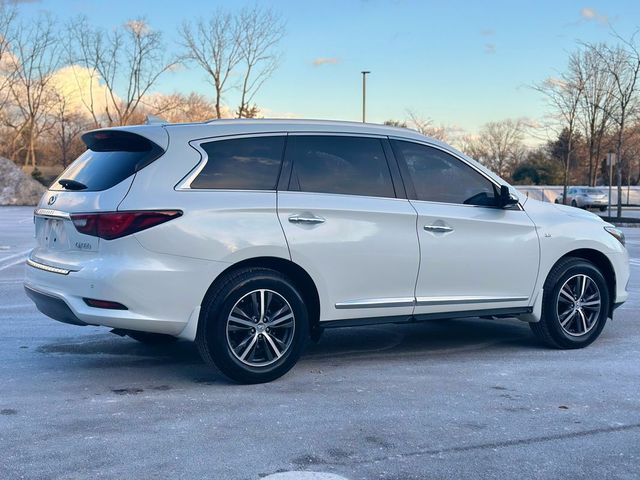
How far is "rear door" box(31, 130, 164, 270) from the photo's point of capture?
200 inches

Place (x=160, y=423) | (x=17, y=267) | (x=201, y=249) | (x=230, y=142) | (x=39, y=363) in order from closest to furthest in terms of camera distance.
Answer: (x=160, y=423) < (x=201, y=249) < (x=230, y=142) < (x=39, y=363) < (x=17, y=267)

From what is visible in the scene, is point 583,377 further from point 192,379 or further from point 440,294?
point 192,379

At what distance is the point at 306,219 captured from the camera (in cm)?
540

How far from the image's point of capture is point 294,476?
12.2ft

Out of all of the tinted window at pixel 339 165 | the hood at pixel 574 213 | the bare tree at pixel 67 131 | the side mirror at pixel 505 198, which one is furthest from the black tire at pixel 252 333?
the bare tree at pixel 67 131

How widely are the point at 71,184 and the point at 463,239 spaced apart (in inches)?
118

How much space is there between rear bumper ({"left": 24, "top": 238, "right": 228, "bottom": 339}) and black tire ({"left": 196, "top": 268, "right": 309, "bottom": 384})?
11 centimetres

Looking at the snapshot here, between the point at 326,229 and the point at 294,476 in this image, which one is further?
the point at 326,229

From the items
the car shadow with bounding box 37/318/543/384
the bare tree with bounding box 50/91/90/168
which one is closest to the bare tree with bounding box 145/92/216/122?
the bare tree with bounding box 50/91/90/168

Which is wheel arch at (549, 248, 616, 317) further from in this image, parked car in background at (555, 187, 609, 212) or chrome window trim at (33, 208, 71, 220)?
parked car in background at (555, 187, 609, 212)

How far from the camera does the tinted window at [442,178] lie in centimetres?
604

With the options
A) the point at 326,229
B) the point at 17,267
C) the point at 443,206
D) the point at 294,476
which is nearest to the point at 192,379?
the point at 326,229

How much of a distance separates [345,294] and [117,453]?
2.13 m

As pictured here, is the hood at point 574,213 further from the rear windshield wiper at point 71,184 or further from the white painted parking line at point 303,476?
the rear windshield wiper at point 71,184
